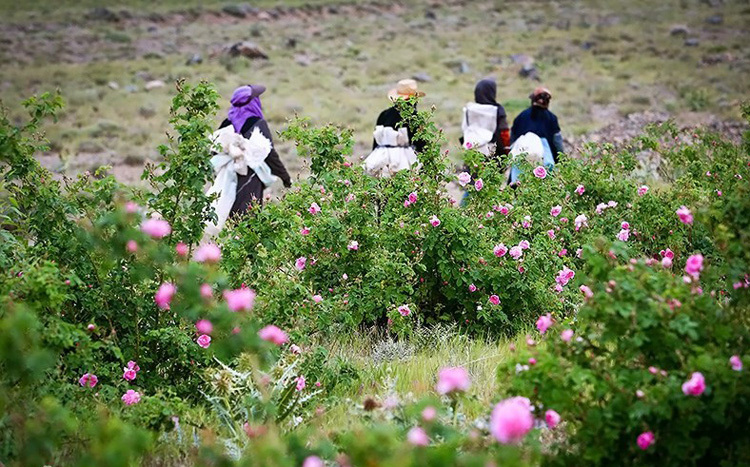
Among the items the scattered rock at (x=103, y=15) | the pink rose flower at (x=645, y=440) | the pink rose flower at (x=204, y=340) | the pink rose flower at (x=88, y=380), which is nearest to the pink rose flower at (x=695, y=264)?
the pink rose flower at (x=645, y=440)

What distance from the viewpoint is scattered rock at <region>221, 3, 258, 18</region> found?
43188 mm

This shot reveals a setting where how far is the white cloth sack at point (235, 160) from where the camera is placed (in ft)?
26.4

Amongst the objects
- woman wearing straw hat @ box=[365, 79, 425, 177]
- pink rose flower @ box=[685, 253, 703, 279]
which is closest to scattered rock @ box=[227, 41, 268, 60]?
woman wearing straw hat @ box=[365, 79, 425, 177]

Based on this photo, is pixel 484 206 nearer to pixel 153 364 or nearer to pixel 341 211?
pixel 341 211

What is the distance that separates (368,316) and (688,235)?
2.59m

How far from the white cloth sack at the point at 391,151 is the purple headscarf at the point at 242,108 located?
4.41ft

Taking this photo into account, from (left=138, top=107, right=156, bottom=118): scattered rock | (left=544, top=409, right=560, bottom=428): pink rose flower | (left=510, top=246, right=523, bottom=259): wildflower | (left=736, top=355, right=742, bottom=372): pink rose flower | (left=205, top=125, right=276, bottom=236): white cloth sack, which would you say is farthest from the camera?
(left=138, top=107, right=156, bottom=118): scattered rock

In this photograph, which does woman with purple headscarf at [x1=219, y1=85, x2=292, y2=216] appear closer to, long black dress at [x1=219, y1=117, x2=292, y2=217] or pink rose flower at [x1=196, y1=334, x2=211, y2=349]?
long black dress at [x1=219, y1=117, x2=292, y2=217]

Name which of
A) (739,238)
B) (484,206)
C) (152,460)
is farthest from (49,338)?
(484,206)

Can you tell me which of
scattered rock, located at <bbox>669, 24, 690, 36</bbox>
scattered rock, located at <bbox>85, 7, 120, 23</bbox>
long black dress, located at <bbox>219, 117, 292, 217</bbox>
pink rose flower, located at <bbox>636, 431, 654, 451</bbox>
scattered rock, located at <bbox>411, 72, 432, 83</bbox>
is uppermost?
pink rose flower, located at <bbox>636, 431, 654, 451</bbox>

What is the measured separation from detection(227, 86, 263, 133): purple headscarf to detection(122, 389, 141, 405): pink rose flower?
5167mm

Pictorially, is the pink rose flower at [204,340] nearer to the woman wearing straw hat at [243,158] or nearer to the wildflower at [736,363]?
the wildflower at [736,363]

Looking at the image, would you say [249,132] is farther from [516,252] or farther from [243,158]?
[516,252]

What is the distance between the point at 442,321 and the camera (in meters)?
5.12
